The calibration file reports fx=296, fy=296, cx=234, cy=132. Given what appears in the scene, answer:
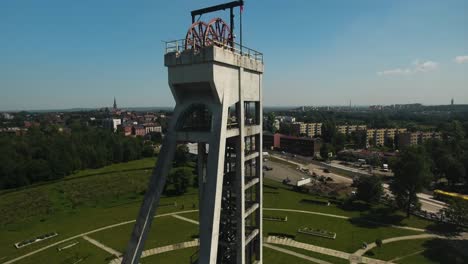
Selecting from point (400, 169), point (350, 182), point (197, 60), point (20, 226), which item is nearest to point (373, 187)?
point (400, 169)

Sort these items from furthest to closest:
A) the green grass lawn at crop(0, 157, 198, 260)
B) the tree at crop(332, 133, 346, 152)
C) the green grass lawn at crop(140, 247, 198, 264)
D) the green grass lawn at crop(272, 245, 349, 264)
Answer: the tree at crop(332, 133, 346, 152) < the green grass lawn at crop(0, 157, 198, 260) < the green grass lawn at crop(140, 247, 198, 264) < the green grass lawn at crop(272, 245, 349, 264)

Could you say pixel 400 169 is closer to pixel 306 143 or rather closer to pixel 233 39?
pixel 233 39

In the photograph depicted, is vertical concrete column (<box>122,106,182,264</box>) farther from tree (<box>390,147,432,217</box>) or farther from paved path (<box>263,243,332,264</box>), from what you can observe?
tree (<box>390,147,432,217</box>)

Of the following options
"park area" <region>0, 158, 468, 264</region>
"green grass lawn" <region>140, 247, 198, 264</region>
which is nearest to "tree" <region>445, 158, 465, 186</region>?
"park area" <region>0, 158, 468, 264</region>

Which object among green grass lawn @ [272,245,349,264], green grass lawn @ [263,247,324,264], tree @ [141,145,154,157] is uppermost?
tree @ [141,145,154,157]

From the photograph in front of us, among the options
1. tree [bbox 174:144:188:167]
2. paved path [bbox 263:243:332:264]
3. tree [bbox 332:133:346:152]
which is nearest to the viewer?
paved path [bbox 263:243:332:264]

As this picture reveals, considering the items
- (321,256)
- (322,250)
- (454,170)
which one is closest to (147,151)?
(322,250)

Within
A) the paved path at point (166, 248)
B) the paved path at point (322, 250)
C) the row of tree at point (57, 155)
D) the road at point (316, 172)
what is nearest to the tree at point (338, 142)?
the road at point (316, 172)

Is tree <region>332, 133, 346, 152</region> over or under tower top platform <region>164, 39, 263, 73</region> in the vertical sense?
under
